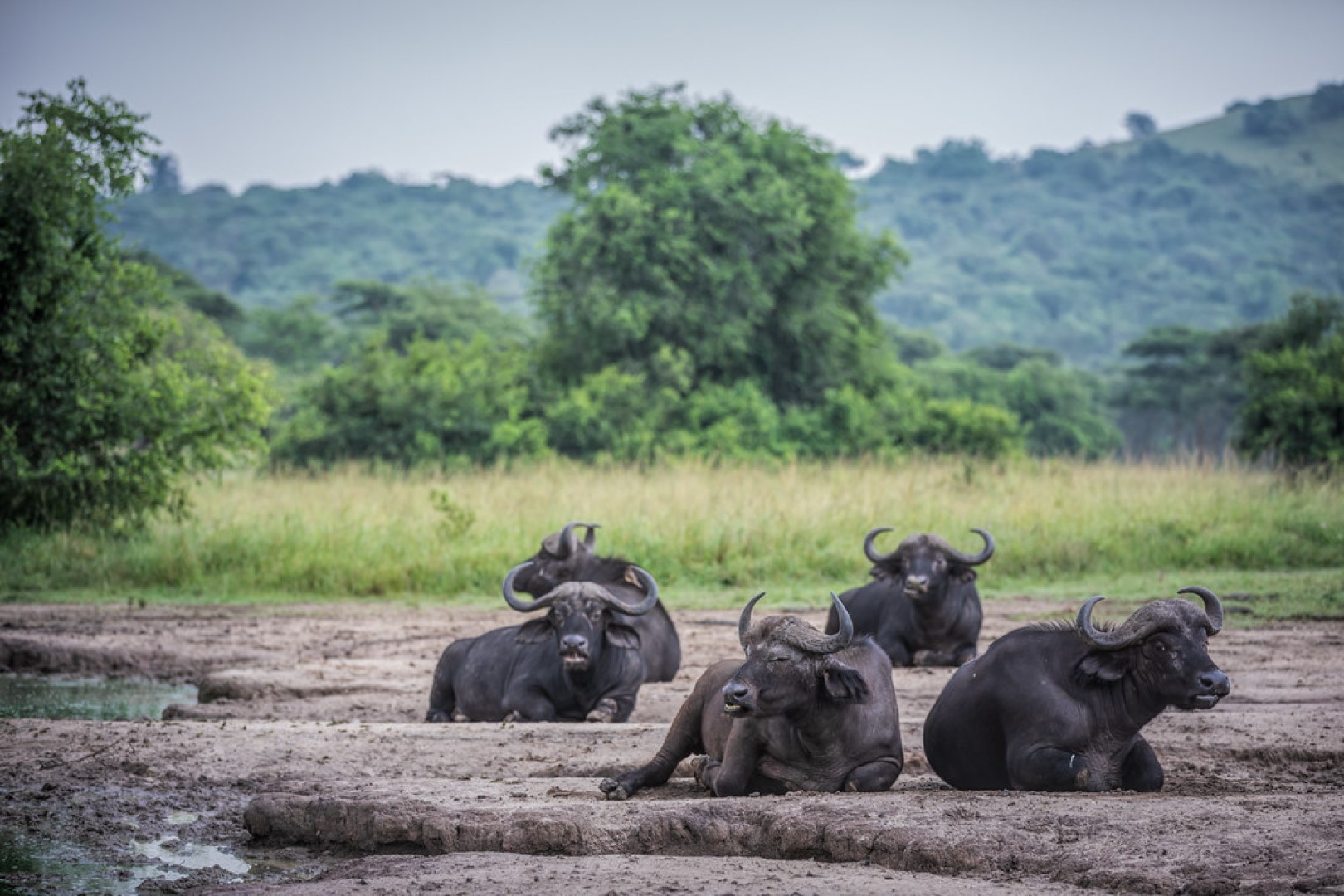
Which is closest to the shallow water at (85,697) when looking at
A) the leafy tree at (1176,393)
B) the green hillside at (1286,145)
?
the leafy tree at (1176,393)

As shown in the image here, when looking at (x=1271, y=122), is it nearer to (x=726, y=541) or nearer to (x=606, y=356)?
(x=606, y=356)

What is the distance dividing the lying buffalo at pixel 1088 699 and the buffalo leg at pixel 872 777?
1.25ft

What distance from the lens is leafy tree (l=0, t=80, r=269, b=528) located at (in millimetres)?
17781

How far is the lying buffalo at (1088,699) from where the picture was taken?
6461mm

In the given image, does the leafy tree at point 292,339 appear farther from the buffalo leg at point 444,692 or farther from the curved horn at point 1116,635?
the curved horn at point 1116,635

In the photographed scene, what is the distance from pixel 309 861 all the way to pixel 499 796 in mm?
886

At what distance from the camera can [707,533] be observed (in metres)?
17.6

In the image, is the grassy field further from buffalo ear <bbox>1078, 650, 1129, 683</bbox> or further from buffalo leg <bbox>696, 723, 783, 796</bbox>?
buffalo ear <bbox>1078, 650, 1129, 683</bbox>

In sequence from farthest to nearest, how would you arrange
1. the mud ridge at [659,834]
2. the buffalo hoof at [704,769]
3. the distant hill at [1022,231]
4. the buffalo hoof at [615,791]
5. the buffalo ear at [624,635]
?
the distant hill at [1022,231], the buffalo ear at [624,635], the buffalo hoof at [704,769], the buffalo hoof at [615,791], the mud ridge at [659,834]

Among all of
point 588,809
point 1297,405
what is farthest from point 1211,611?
point 1297,405

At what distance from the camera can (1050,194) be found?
138250 millimetres

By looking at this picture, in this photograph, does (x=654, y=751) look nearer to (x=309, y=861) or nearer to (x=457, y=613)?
(x=309, y=861)

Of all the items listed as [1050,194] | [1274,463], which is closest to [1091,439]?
[1274,463]

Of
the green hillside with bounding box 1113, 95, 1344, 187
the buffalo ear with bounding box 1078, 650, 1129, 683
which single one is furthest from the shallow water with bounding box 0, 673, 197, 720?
the green hillside with bounding box 1113, 95, 1344, 187
